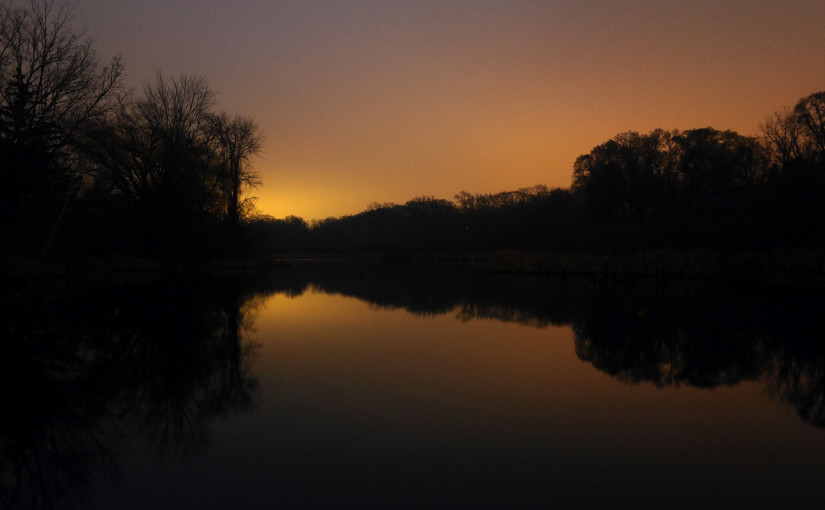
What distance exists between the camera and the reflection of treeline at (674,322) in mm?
8062

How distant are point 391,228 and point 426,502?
11364 cm

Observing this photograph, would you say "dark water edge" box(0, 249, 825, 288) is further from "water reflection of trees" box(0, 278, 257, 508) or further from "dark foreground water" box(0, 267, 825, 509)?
"dark foreground water" box(0, 267, 825, 509)

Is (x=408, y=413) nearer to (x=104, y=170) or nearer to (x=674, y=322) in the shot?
(x=674, y=322)

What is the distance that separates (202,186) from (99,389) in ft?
117

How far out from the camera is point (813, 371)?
816 cm

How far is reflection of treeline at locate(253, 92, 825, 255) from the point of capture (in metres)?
28.7

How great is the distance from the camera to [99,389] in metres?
6.78

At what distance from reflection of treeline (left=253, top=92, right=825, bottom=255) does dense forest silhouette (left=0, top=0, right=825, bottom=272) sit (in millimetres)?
121

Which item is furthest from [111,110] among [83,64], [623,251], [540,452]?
[623,251]

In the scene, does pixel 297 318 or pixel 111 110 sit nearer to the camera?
pixel 297 318

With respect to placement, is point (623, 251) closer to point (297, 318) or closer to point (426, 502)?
point (297, 318)

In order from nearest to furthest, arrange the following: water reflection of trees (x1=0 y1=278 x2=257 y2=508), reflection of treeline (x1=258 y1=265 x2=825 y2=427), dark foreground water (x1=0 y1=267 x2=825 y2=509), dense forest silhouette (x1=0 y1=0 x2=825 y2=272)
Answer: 1. dark foreground water (x1=0 y1=267 x2=825 y2=509)
2. water reflection of trees (x1=0 y1=278 x2=257 y2=508)
3. reflection of treeline (x1=258 y1=265 x2=825 y2=427)
4. dense forest silhouette (x1=0 y1=0 x2=825 y2=272)

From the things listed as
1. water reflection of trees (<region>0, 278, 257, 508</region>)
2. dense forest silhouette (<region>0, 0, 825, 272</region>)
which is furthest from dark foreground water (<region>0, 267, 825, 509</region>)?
dense forest silhouette (<region>0, 0, 825, 272</region>)

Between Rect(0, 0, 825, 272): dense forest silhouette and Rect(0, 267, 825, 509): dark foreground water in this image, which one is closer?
Rect(0, 267, 825, 509): dark foreground water
